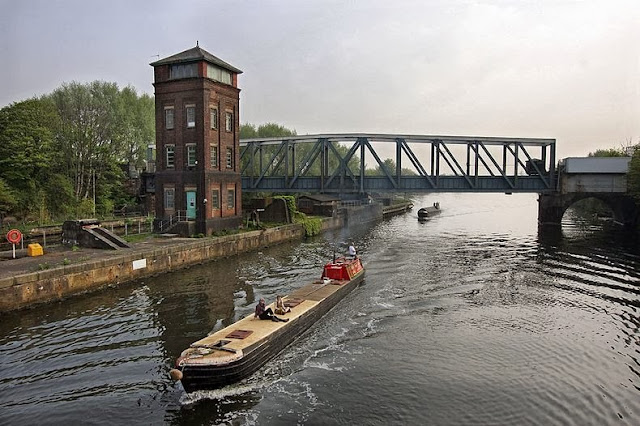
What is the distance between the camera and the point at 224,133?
165 ft

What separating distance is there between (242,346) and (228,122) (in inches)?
1435

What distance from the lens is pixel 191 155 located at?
47.6 m

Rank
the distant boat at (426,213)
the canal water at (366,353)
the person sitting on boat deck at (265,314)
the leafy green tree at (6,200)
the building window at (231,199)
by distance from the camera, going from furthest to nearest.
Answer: the distant boat at (426,213), the building window at (231,199), the leafy green tree at (6,200), the person sitting on boat deck at (265,314), the canal water at (366,353)

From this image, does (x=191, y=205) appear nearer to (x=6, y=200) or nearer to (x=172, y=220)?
(x=172, y=220)

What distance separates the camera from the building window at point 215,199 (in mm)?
48031

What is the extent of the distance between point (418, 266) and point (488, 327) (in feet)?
53.9

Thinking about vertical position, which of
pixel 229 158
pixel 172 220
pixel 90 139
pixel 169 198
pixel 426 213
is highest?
pixel 90 139

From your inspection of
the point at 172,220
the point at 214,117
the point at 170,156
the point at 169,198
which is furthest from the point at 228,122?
the point at 172,220

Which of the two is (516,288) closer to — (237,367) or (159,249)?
(237,367)

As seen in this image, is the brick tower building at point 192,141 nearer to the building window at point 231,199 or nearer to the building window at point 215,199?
the building window at point 215,199

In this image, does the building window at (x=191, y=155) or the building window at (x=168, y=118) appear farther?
the building window at (x=168, y=118)

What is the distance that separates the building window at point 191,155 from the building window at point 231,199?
17.0 feet

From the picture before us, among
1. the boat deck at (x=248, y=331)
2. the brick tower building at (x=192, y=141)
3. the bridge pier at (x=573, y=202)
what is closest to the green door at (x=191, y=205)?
the brick tower building at (x=192, y=141)

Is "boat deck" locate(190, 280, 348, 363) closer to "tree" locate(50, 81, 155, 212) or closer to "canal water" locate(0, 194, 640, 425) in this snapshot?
"canal water" locate(0, 194, 640, 425)
